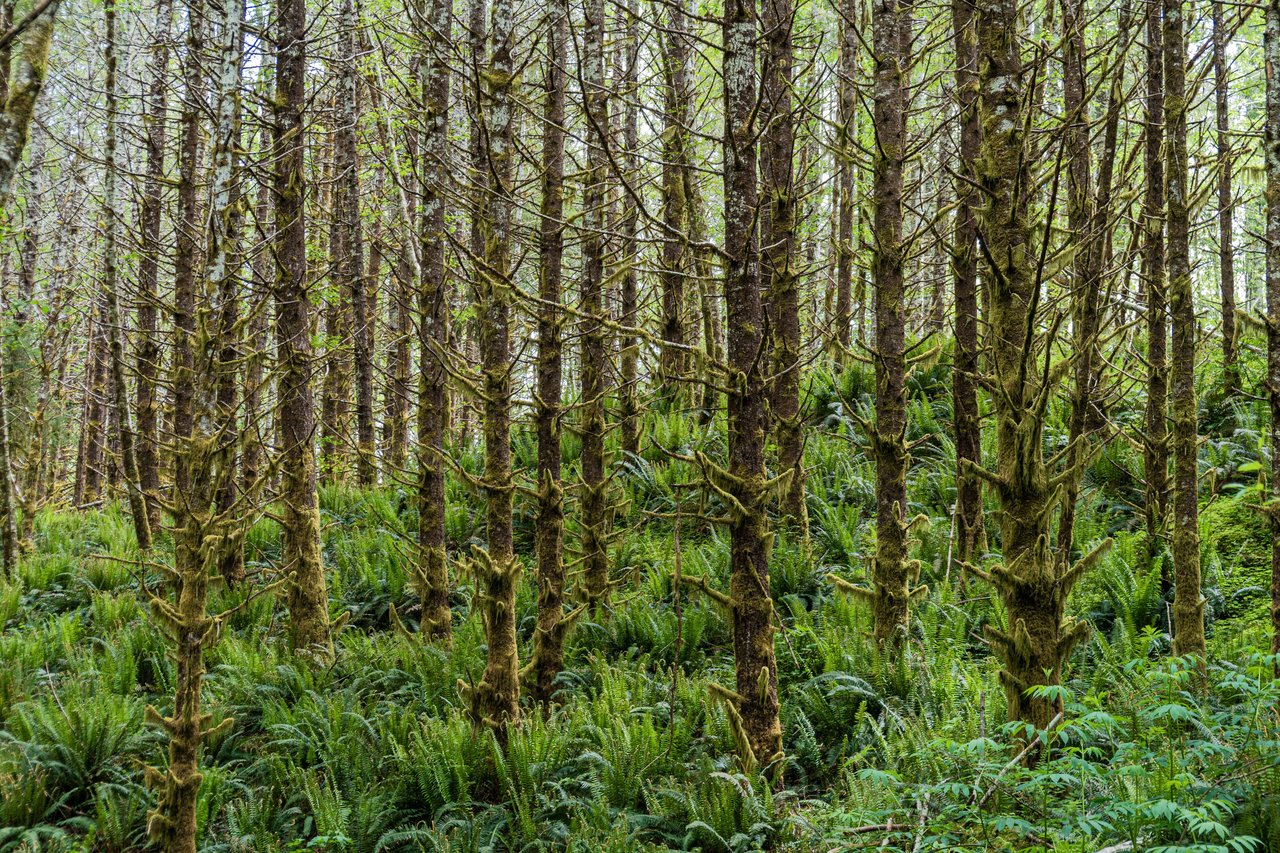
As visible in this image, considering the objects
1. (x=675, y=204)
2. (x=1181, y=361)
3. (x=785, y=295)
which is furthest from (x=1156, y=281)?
(x=675, y=204)

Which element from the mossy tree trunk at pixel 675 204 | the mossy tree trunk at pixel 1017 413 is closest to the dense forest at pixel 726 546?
the mossy tree trunk at pixel 1017 413

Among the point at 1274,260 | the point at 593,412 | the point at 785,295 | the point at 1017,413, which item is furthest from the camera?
the point at 785,295

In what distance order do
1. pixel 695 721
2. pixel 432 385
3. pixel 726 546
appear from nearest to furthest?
pixel 695 721 < pixel 432 385 < pixel 726 546

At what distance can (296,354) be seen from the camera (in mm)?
6758

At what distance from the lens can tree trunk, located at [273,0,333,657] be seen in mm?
6668

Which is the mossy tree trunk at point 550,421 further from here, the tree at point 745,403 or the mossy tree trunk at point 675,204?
the mossy tree trunk at point 675,204

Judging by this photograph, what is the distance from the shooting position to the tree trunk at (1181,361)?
15.3ft

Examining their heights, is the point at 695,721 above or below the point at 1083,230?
below

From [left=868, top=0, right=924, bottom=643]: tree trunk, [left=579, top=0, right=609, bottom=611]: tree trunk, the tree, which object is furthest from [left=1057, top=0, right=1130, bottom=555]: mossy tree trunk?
[left=579, top=0, right=609, bottom=611]: tree trunk

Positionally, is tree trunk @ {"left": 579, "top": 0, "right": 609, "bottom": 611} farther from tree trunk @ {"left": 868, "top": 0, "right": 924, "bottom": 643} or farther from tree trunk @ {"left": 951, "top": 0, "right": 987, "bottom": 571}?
tree trunk @ {"left": 951, "top": 0, "right": 987, "bottom": 571}

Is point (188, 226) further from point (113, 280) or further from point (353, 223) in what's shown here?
point (113, 280)

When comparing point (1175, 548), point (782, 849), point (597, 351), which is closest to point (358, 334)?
point (597, 351)

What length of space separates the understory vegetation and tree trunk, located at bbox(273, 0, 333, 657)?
505 millimetres

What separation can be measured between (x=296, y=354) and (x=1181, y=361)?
6.51 metres
